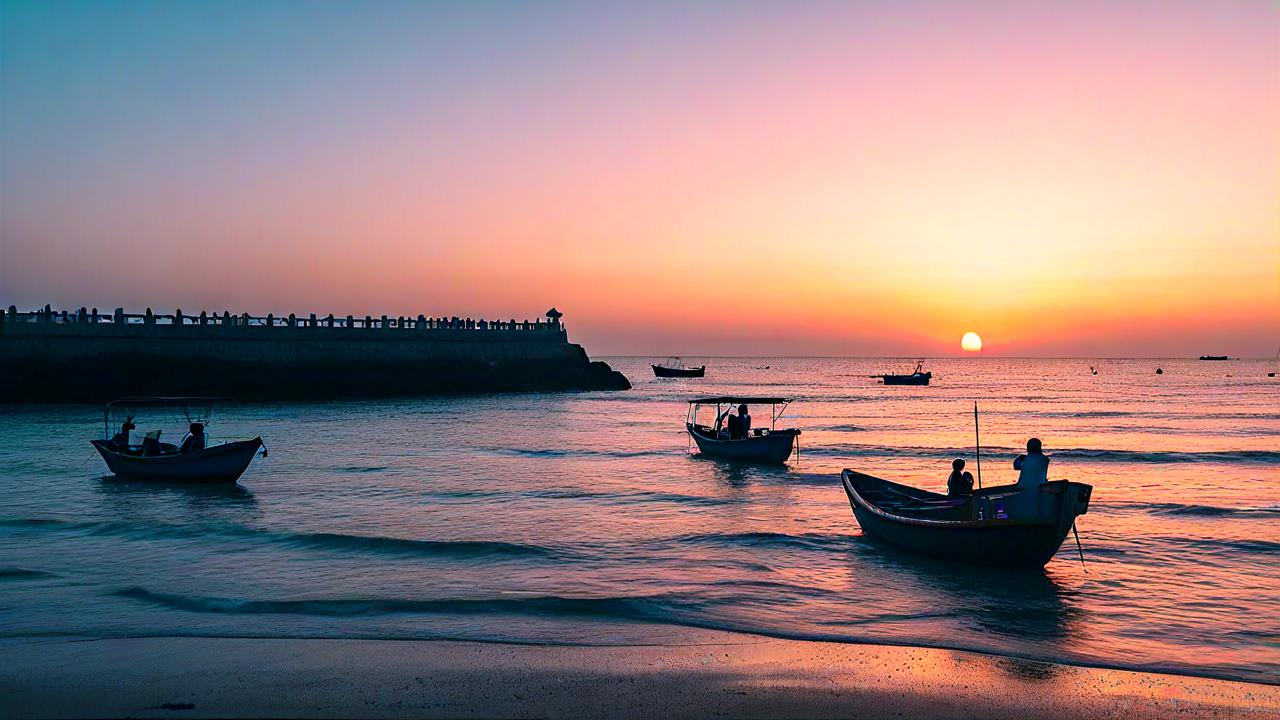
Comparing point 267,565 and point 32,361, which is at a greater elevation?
point 32,361

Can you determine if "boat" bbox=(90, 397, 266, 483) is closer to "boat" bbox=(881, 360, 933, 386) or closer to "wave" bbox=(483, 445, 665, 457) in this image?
"wave" bbox=(483, 445, 665, 457)

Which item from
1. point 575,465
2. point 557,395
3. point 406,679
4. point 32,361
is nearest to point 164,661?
point 406,679

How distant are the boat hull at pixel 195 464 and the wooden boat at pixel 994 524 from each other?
17.3 m

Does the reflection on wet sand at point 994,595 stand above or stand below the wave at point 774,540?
below

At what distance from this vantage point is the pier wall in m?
50.4

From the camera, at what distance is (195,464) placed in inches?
945

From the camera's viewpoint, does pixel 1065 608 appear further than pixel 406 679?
Yes

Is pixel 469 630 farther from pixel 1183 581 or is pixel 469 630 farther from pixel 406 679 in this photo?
pixel 1183 581

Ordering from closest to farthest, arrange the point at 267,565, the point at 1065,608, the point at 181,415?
the point at 1065,608 → the point at 267,565 → the point at 181,415

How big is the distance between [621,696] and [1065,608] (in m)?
7.25

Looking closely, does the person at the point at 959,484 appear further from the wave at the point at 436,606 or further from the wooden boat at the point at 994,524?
the wave at the point at 436,606

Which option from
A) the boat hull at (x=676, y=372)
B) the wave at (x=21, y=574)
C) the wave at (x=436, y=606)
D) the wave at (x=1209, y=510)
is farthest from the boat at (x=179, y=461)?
the boat hull at (x=676, y=372)

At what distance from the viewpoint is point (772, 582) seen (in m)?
13.6

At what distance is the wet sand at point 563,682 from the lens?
313 inches
